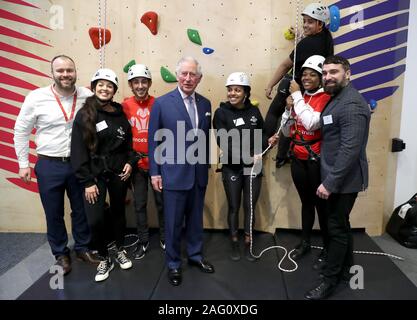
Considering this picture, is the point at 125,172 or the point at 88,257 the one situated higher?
the point at 125,172

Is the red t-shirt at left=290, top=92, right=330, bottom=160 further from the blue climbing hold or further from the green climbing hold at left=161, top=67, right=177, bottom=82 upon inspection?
the green climbing hold at left=161, top=67, right=177, bottom=82

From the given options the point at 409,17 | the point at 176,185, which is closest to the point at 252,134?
the point at 176,185

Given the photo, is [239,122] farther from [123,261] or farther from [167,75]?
[123,261]

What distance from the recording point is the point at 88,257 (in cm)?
296

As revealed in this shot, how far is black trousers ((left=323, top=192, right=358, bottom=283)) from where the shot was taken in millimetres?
2279

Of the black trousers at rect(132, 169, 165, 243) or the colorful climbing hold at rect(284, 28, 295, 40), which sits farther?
the colorful climbing hold at rect(284, 28, 295, 40)

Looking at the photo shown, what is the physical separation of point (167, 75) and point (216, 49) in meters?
0.58

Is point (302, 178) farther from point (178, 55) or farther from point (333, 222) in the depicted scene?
point (178, 55)

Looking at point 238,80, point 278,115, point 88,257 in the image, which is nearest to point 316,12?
point 238,80

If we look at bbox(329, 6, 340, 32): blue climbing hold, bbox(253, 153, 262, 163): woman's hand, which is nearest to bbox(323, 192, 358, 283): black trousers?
bbox(253, 153, 262, 163): woman's hand

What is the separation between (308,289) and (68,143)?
2.28m

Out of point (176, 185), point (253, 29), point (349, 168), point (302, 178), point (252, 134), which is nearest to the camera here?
point (349, 168)

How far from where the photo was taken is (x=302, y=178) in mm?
Answer: 2705

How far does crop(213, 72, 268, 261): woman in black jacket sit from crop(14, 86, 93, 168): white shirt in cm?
129
